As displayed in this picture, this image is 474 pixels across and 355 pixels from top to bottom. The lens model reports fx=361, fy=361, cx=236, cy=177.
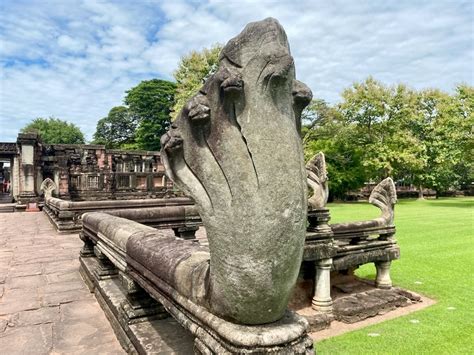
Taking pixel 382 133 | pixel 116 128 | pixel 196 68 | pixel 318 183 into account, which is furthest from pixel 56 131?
pixel 318 183

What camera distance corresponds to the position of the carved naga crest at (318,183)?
5.51 meters

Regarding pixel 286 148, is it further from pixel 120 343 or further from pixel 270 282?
pixel 120 343

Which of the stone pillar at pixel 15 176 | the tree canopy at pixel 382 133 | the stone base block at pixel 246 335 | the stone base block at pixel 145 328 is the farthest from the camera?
the tree canopy at pixel 382 133

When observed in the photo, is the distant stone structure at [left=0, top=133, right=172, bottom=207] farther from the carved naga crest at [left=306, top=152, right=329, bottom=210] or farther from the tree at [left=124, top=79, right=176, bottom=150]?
the tree at [left=124, top=79, right=176, bottom=150]

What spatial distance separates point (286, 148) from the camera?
151cm

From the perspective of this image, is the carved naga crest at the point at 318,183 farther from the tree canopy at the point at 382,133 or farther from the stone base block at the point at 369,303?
the tree canopy at the point at 382,133

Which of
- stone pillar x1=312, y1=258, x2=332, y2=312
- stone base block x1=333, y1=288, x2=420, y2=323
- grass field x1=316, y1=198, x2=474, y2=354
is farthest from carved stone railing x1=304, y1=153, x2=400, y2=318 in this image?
grass field x1=316, y1=198, x2=474, y2=354

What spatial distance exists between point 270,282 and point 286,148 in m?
0.55

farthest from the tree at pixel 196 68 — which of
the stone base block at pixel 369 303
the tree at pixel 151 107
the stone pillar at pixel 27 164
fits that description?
the stone base block at pixel 369 303

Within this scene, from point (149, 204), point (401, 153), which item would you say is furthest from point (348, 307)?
point (401, 153)

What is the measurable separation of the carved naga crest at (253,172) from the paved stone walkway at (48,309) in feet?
5.75

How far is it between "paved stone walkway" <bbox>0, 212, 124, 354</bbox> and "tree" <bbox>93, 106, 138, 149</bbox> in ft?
148

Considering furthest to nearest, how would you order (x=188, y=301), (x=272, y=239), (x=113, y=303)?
(x=113, y=303), (x=188, y=301), (x=272, y=239)

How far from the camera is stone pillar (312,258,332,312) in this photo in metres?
5.16
